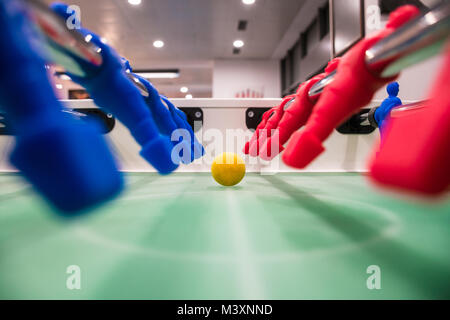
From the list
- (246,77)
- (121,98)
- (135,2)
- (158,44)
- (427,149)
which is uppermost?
(158,44)

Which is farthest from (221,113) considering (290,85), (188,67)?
(188,67)

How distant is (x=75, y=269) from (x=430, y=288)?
0.44 meters

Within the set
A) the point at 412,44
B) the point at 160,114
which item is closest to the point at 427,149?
the point at 412,44

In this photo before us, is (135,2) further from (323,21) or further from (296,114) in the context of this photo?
(296,114)

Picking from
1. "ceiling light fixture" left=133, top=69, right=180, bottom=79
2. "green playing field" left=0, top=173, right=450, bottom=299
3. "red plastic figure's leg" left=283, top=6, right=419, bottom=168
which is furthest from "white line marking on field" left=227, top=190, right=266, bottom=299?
"ceiling light fixture" left=133, top=69, right=180, bottom=79

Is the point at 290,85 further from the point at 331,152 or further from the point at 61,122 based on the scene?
the point at 61,122

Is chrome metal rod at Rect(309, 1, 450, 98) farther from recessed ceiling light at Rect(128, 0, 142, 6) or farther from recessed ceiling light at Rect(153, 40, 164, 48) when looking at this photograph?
recessed ceiling light at Rect(153, 40, 164, 48)

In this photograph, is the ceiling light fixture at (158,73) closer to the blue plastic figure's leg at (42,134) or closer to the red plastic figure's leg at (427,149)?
the blue plastic figure's leg at (42,134)

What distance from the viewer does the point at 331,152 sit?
158 cm

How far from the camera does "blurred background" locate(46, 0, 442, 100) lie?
2.33 m

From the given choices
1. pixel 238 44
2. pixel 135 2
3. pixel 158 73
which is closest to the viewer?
pixel 135 2

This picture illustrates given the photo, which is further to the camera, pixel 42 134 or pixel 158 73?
→ pixel 158 73

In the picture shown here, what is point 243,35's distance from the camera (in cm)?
448

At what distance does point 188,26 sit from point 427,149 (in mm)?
4472
